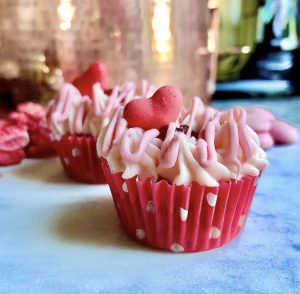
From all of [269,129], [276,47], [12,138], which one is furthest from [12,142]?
[276,47]

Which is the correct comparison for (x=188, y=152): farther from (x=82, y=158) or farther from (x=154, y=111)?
(x=82, y=158)

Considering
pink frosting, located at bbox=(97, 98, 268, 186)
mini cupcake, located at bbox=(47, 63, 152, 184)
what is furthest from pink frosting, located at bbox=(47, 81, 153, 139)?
pink frosting, located at bbox=(97, 98, 268, 186)

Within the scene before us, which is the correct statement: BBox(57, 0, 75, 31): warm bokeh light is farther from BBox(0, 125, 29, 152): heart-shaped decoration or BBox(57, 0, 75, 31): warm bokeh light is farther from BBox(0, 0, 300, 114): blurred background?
BBox(0, 125, 29, 152): heart-shaped decoration

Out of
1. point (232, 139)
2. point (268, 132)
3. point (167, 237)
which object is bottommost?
point (268, 132)

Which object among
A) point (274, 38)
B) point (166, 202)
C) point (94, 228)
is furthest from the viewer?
point (274, 38)

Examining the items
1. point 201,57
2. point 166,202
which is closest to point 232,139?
point 166,202

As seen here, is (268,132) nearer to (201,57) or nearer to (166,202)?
(201,57)
